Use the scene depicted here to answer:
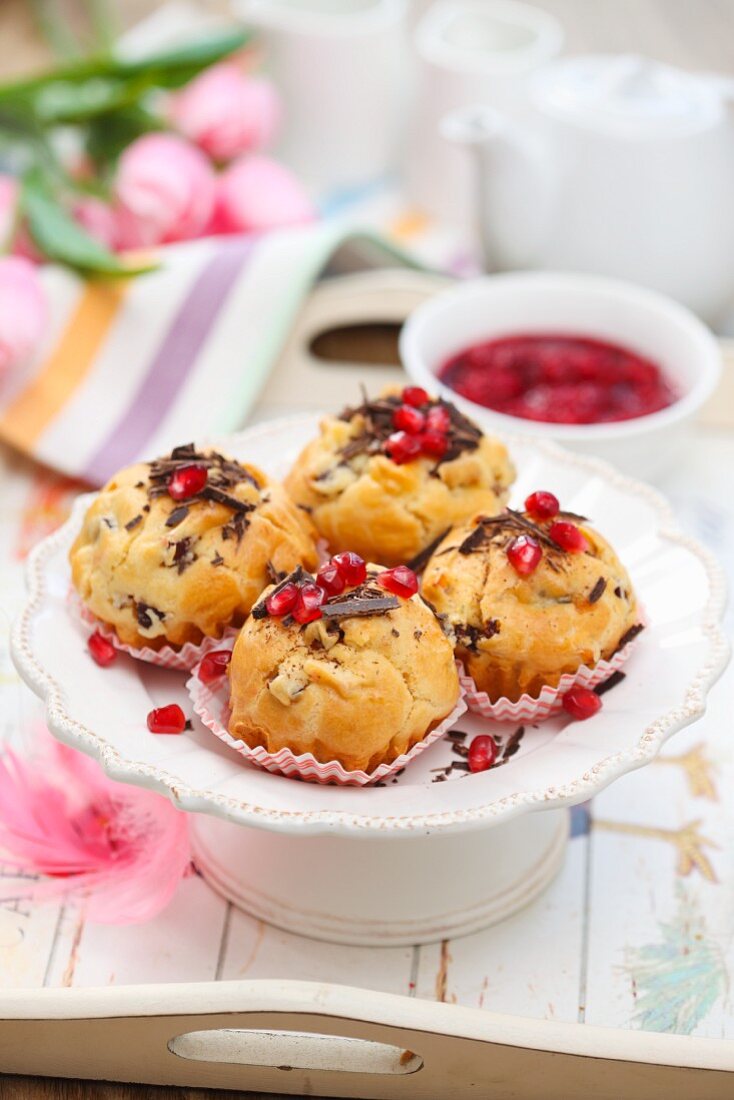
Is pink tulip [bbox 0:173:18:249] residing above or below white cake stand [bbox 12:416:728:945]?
above

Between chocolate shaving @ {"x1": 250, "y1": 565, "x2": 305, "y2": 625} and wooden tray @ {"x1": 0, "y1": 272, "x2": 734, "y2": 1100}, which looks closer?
wooden tray @ {"x1": 0, "y1": 272, "x2": 734, "y2": 1100}

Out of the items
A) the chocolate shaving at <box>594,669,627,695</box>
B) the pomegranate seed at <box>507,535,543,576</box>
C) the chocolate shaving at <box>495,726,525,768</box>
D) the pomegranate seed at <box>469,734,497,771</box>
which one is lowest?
the chocolate shaving at <box>495,726,525,768</box>

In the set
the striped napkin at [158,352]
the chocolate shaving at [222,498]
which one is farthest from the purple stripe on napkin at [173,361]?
the chocolate shaving at [222,498]

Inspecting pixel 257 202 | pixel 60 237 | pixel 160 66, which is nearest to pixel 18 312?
pixel 60 237

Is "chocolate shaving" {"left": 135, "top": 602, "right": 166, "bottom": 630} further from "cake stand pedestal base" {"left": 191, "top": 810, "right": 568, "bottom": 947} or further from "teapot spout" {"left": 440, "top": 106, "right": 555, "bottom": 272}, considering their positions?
"teapot spout" {"left": 440, "top": 106, "right": 555, "bottom": 272}

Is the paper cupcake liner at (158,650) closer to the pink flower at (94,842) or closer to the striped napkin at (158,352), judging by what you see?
the pink flower at (94,842)

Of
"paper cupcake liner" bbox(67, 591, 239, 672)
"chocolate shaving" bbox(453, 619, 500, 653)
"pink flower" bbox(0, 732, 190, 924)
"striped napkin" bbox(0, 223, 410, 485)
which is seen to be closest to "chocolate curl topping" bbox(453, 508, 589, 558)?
"chocolate shaving" bbox(453, 619, 500, 653)

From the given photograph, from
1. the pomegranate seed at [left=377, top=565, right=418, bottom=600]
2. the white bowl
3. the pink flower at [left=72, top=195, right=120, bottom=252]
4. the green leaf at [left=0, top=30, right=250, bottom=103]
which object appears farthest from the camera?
the green leaf at [left=0, top=30, right=250, bottom=103]
